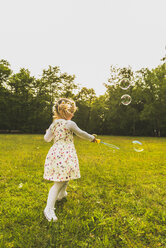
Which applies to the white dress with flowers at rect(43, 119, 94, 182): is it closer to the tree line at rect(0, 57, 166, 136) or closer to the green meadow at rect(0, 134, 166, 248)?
the green meadow at rect(0, 134, 166, 248)

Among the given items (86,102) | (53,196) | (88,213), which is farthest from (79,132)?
(86,102)

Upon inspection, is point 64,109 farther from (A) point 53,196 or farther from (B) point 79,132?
(A) point 53,196

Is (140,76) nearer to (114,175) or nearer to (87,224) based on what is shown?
(114,175)

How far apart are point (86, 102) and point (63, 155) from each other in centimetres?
3318

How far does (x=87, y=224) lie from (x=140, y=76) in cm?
3481

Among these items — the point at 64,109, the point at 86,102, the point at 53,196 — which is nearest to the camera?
the point at 53,196

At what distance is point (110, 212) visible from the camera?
10.1ft

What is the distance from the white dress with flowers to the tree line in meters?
29.4

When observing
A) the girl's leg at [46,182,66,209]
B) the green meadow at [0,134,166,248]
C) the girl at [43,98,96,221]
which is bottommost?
the green meadow at [0,134,166,248]

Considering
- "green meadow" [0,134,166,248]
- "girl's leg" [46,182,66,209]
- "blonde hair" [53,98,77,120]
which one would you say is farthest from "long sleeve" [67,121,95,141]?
"green meadow" [0,134,166,248]

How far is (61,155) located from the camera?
281 centimetres

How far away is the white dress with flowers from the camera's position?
2.76m

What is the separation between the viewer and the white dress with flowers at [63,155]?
109 inches

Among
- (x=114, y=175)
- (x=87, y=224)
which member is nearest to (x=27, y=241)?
(x=87, y=224)
